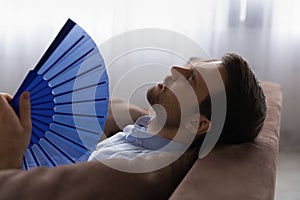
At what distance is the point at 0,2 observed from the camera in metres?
2.61

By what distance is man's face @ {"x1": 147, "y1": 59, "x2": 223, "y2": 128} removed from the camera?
1264mm

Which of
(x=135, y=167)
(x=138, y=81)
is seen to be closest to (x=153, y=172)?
(x=135, y=167)

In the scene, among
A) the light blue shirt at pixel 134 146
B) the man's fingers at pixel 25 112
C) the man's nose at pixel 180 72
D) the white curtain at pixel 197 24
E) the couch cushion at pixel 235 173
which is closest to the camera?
the couch cushion at pixel 235 173

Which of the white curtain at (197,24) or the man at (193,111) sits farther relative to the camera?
the white curtain at (197,24)

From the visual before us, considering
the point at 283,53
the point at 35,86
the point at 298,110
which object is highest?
the point at 35,86

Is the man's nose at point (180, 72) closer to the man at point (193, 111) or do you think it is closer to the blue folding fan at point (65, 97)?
the man at point (193, 111)

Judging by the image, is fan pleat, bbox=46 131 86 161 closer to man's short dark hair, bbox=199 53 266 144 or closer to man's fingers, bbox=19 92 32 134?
man's fingers, bbox=19 92 32 134

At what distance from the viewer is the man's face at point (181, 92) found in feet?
4.15

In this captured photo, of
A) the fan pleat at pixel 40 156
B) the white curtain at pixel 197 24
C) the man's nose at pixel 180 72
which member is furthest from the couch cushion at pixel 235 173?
the white curtain at pixel 197 24

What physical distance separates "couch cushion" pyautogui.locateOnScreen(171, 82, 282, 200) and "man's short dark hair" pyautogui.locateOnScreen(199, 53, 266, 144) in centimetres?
4

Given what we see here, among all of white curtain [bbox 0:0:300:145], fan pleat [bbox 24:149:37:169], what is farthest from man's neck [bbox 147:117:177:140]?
white curtain [bbox 0:0:300:145]

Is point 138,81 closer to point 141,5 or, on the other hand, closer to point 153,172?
point 141,5

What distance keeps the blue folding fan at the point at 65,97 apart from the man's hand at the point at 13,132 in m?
0.02

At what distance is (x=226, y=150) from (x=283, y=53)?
159cm
